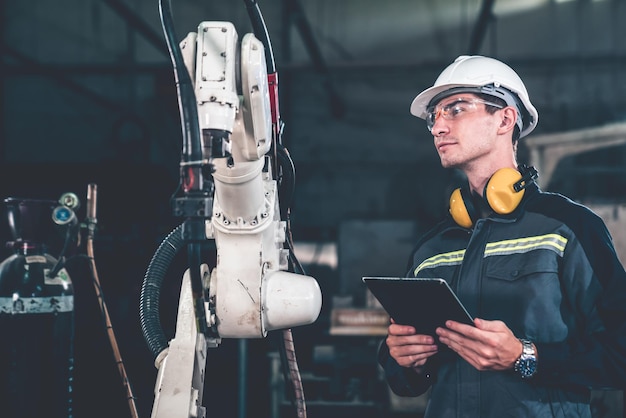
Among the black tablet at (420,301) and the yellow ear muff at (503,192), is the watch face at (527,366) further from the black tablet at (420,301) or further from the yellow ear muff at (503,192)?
the yellow ear muff at (503,192)

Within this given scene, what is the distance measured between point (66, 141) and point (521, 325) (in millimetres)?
6559

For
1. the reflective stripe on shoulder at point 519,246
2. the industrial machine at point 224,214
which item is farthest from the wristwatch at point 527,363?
the industrial machine at point 224,214

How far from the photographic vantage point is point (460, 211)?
67.0 inches

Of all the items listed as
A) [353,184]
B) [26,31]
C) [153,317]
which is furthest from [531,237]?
[26,31]

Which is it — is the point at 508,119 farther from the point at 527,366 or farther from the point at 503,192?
the point at 527,366

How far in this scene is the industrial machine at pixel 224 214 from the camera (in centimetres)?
115

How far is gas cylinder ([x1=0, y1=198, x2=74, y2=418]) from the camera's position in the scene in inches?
95.2

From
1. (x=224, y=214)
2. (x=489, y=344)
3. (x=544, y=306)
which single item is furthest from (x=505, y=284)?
(x=224, y=214)

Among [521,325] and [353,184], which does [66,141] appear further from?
[521,325]

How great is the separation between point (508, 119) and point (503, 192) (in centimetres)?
26

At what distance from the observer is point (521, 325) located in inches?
58.4

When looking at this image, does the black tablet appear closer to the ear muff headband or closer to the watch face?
the watch face

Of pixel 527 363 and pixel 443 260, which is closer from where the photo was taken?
pixel 527 363

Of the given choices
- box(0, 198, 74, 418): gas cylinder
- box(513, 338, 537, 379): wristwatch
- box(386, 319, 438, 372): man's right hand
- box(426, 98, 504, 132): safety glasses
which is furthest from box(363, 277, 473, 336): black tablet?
box(0, 198, 74, 418): gas cylinder
